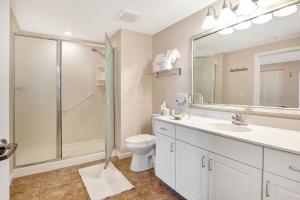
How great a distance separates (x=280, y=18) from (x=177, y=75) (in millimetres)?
1316

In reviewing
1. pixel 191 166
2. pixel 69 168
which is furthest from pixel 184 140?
pixel 69 168

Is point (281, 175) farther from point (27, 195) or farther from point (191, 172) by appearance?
point (27, 195)

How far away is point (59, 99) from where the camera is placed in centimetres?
288

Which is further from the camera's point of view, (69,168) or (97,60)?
(97,60)

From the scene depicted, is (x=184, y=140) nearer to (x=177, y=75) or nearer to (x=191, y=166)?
(x=191, y=166)

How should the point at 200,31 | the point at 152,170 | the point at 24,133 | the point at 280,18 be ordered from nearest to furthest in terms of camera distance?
the point at 280,18, the point at 200,31, the point at 152,170, the point at 24,133

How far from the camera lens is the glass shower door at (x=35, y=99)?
8.51ft

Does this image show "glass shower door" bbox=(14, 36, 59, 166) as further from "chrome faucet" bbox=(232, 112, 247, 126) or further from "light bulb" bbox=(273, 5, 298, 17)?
"light bulb" bbox=(273, 5, 298, 17)

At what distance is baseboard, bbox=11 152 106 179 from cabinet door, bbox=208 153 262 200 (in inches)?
81.0

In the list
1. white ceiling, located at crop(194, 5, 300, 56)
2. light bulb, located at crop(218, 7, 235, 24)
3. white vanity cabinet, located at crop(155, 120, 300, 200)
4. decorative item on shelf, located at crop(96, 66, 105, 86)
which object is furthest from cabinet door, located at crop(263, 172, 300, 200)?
decorative item on shelf, located at crop(96, 66, 105, 86)

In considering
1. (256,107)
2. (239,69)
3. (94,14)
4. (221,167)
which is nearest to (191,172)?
(221,167)

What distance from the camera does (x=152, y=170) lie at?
2441 millimetres

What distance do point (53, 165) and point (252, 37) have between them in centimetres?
309

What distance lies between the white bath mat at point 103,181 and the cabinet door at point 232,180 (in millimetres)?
1075
